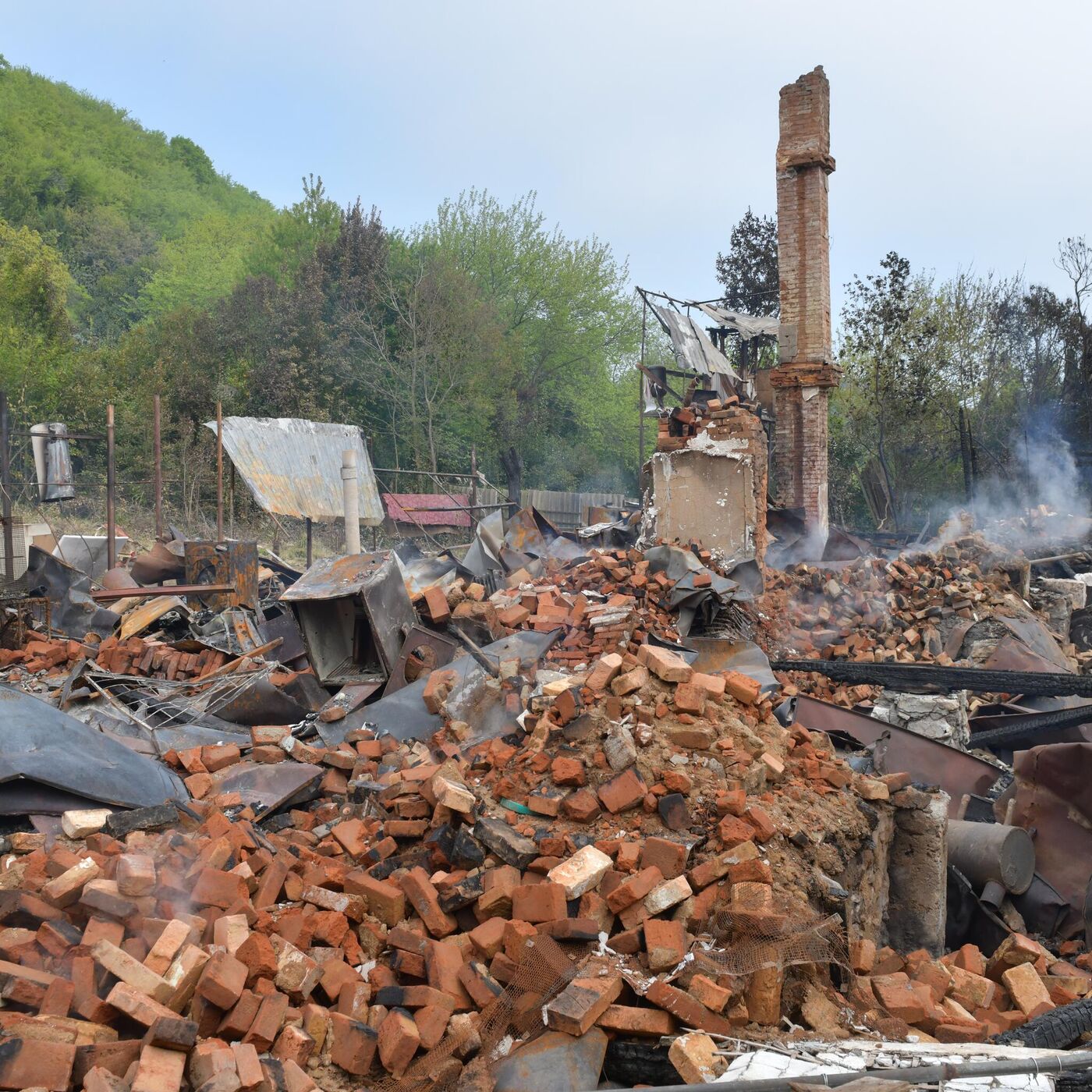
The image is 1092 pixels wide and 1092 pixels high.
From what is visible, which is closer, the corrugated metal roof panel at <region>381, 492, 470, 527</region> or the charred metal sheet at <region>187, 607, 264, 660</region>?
the charred metal sheet at <region>187, 607, 264, 660</region>

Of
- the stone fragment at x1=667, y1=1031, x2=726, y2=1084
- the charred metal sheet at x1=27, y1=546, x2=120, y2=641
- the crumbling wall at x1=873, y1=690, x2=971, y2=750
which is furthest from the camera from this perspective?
the charred metal sheet at x1=27, y1=546, x2=120, y2=641

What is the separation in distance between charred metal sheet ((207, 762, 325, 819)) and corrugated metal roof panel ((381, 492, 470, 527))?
10938mm

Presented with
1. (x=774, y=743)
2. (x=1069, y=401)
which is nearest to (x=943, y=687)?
(x=774, y=743)

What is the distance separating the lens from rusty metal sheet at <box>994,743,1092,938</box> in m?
5.14

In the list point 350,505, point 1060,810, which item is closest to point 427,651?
point 350,505

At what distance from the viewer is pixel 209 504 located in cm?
1922

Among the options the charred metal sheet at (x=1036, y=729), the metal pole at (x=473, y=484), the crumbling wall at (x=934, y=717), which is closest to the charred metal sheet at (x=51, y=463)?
the metal pole at (x=473, y=484)

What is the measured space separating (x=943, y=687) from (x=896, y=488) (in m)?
17.1

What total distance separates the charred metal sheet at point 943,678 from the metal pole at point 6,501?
7.62 meters

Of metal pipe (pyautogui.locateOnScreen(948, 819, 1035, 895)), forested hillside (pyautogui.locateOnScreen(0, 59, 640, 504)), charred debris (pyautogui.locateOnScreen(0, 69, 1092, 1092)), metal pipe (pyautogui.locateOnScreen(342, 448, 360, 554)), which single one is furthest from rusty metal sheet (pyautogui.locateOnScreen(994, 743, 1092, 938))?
forested hillside (pyautogui.locateOnScreen(0, 59, 640, 504))

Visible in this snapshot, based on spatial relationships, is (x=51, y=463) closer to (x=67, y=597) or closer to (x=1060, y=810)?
(x=67, y=597)

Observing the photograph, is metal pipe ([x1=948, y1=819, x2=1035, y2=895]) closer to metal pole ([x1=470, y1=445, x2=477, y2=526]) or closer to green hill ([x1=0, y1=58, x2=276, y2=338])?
metal pole ([x1=470, y1=445, x2=477, y2=526])

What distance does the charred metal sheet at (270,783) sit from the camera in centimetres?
497

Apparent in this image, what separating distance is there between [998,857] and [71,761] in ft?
16.0
